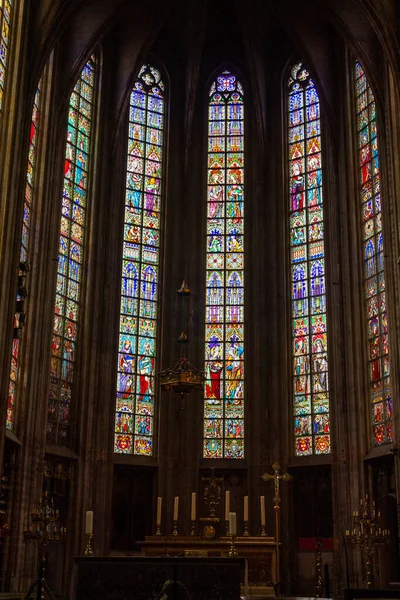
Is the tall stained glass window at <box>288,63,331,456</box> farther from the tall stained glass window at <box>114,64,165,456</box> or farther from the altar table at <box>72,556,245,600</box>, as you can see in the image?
the altar table at <box>72,556,245,600</box>

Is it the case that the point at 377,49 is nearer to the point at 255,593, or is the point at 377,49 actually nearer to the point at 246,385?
the point at 246,385

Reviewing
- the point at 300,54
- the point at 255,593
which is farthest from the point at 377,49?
the point at 255,593

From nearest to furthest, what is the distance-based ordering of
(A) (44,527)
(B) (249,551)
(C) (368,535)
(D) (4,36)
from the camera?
(A) (44,527), (B) (249,551), (C) (368,535), (D) (4,36)

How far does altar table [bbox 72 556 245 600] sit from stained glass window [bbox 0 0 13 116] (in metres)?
10.0

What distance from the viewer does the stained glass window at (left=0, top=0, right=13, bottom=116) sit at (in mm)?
18172

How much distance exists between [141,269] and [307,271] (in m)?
4.55

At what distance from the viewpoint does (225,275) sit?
24.6 meters

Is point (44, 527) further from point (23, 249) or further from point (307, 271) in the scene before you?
point (307, 271)

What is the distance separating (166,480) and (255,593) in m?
5.97

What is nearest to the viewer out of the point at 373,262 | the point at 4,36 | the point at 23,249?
the point at 4,36

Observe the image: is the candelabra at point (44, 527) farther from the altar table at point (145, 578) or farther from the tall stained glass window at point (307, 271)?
the tall stained glass window at point (307, 271)

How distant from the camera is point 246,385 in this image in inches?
925

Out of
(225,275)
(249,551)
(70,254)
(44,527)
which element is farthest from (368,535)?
(70,254)

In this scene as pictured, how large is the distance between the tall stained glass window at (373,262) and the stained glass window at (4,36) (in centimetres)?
958
